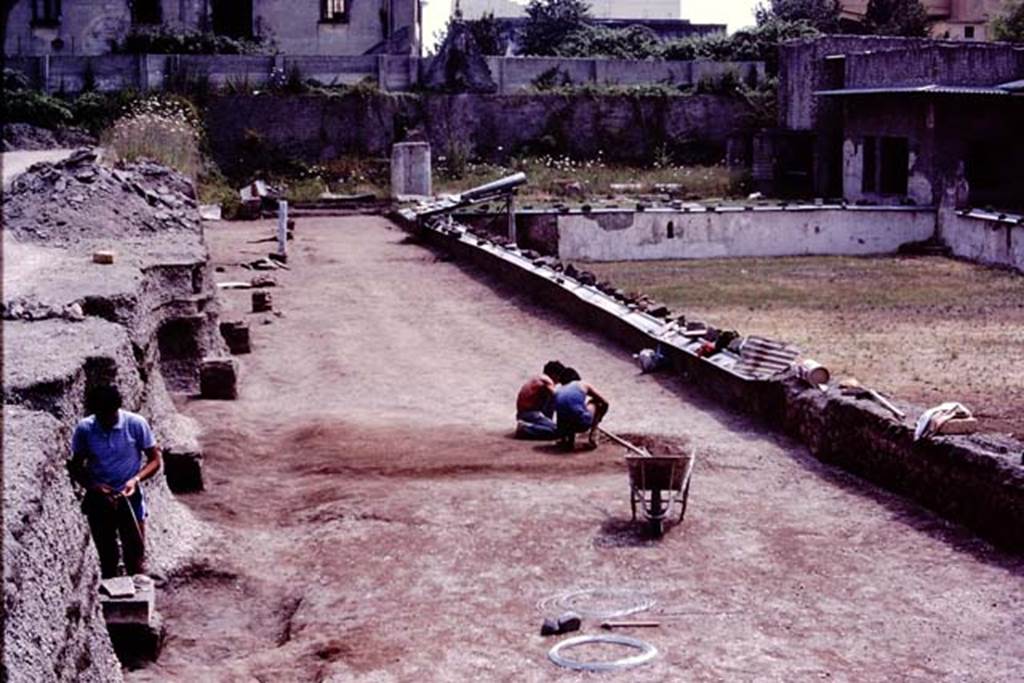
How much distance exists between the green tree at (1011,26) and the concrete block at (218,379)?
42460 millimetres

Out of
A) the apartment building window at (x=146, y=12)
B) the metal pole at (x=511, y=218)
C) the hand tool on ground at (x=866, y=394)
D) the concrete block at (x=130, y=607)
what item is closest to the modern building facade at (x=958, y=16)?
the apartment building window at (x=146, y=12)

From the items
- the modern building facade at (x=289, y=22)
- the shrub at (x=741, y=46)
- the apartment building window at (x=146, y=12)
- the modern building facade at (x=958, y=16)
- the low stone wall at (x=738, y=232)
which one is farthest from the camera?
the modern building facade at (x=958, y=16)

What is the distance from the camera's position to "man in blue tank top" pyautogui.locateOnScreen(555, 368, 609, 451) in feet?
44.2

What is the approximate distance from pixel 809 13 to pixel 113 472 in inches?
2527

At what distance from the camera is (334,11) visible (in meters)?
52.8

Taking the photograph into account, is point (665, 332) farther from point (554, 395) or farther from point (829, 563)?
point (829, 563)

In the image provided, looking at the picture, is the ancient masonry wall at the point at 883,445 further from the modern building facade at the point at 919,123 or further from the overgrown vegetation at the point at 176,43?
the overgrown vegetation at the point at 176,43

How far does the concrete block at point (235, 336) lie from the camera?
1861 centimetres

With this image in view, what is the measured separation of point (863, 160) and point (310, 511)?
96.4 feet

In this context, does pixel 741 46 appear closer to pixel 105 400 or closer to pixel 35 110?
pixel 35 110

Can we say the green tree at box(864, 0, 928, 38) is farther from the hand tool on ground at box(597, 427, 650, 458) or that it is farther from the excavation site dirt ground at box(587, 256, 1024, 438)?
the hand tool on ground at box(597, 427, 650, 458)

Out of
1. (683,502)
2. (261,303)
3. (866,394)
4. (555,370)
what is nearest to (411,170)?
(261,303)

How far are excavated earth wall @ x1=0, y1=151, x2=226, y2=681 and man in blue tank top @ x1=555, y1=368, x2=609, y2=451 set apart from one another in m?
3.23

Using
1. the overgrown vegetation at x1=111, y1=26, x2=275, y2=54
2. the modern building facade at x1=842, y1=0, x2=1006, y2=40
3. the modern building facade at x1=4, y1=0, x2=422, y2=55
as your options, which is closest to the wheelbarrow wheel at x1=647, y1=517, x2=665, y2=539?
the overgrown vegetation at x1=111, y1=26, x2=275, y2=54
